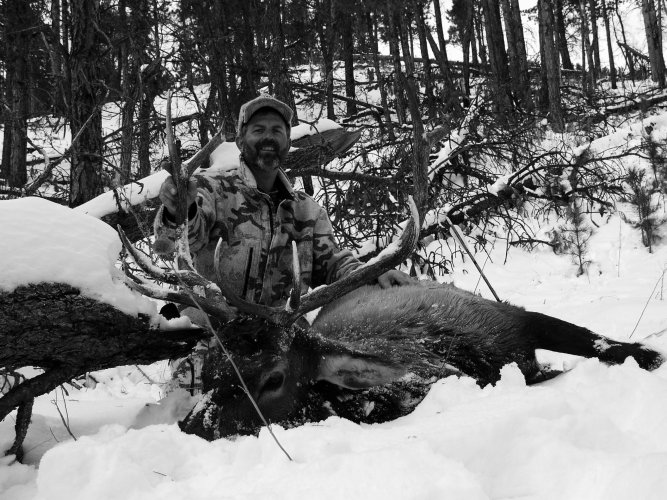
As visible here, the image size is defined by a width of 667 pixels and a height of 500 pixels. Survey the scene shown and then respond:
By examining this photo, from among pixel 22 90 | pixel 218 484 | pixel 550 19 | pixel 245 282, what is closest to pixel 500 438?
pixel 218 484

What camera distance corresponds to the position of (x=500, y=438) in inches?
63.5

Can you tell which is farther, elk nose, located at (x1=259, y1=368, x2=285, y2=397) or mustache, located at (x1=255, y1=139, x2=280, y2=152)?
mustache, located at (x1=255, y1=139, x2=280, y2=152)

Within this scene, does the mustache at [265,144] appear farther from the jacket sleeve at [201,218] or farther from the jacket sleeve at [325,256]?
the jacket sleeve at [325,256]

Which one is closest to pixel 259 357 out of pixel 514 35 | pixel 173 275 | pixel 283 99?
pixel 173 275

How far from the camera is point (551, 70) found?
1294cm

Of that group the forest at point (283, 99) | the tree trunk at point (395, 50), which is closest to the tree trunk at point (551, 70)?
the forest at point (283, 99)

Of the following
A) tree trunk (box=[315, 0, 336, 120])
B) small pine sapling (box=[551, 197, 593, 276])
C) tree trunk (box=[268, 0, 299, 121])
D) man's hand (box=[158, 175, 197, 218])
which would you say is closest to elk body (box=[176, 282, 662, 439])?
man's hand (box=[158, 175, 197, 218])

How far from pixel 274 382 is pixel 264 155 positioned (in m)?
1.74

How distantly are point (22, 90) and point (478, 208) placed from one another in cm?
856

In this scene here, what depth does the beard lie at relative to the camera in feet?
12.4

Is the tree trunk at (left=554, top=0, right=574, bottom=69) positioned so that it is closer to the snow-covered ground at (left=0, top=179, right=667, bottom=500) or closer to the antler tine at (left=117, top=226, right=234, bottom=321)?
the antler tine at (left=117, top=226, right=234, bottom=321)

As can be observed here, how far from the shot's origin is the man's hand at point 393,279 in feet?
12.0

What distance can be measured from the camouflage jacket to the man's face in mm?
90

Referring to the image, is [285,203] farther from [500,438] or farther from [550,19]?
[550,19]
